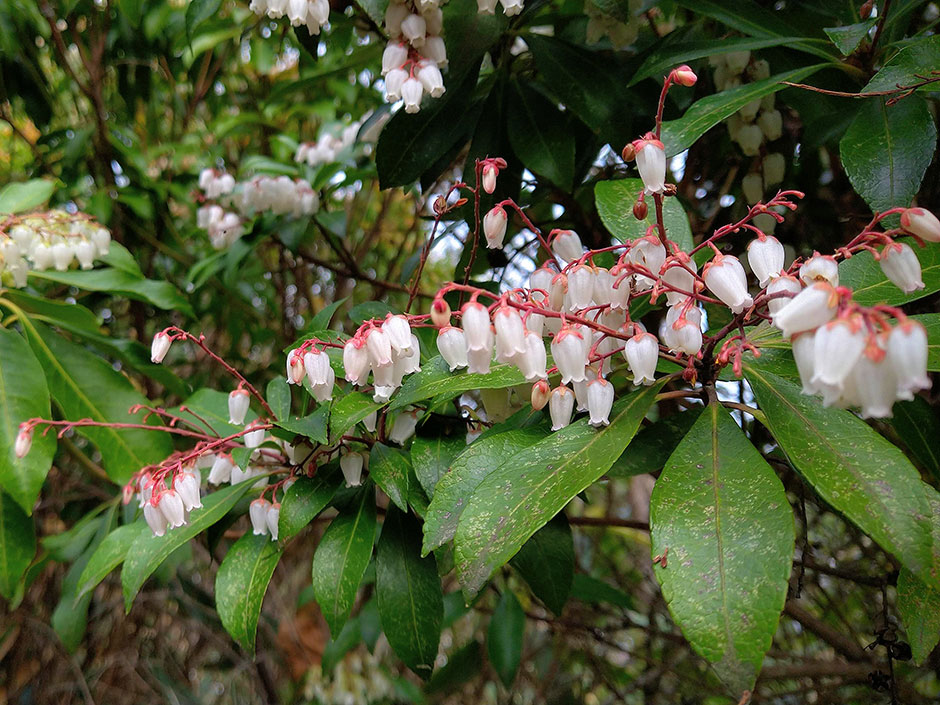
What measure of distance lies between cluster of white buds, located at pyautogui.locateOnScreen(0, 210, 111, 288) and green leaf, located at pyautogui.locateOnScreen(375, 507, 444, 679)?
3.45ft

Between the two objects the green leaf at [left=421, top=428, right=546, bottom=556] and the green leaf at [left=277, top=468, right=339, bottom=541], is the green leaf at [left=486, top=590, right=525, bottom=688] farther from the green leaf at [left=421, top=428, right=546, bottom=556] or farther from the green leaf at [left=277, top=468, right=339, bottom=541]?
the green leaf at [left=421, top=428, right=546, bottom=556]

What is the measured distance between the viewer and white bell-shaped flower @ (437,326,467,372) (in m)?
0.85

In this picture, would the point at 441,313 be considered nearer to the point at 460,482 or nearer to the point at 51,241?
the point at 460,482

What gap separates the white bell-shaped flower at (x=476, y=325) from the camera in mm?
758

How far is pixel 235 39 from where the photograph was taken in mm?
2350

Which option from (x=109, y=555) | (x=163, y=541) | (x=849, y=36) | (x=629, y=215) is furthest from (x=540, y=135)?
(x=109, y=555)

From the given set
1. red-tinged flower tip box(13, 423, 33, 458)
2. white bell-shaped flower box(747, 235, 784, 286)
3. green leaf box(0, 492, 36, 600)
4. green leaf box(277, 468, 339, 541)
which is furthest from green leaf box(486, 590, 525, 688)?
white bell-shaped flower box(747, 235, 784, 286)

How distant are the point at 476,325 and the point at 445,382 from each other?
141 millimetres

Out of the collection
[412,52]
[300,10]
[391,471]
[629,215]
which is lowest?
[391,471]

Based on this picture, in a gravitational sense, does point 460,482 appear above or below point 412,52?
below

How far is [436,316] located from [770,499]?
0.39m

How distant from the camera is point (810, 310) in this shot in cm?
59

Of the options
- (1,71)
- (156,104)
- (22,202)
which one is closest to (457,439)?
(22,202)

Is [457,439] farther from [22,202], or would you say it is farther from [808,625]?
[22,202]
